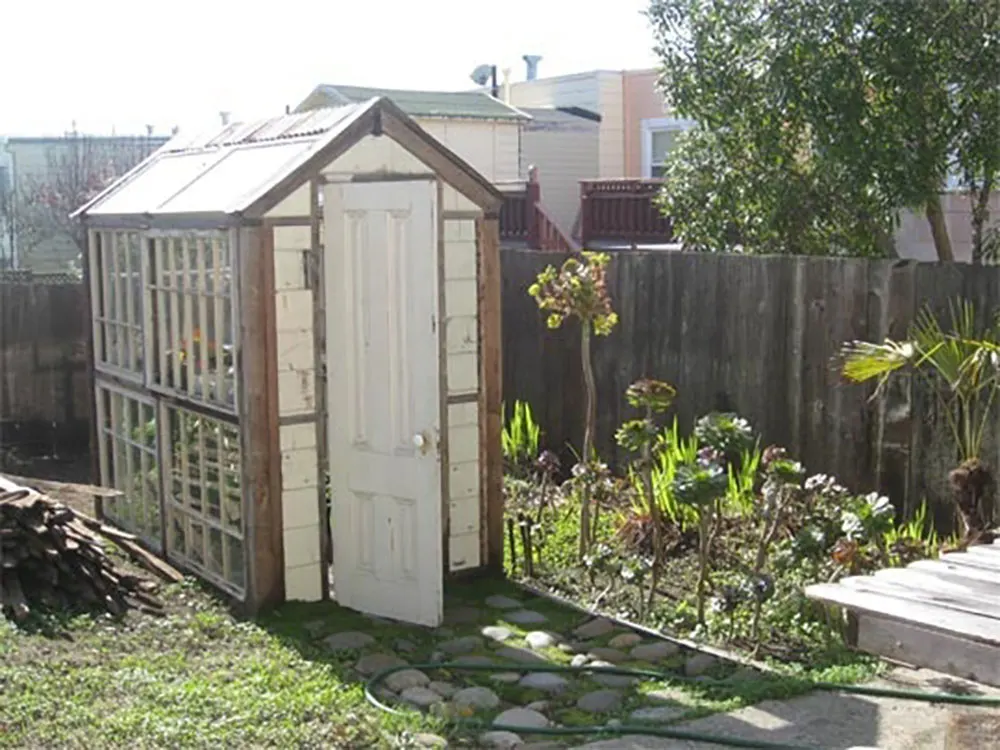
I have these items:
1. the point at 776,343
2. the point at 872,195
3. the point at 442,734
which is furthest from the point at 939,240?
the point at 442,734

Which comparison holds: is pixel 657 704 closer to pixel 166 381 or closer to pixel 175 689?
pixel 175 689

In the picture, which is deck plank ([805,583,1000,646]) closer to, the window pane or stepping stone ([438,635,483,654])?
stepping stone ([438,635,483,654])

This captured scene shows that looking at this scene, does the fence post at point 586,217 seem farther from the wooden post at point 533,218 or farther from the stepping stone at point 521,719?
the stepping stone at point 521,719

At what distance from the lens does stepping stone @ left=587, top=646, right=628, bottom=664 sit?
6613 mm

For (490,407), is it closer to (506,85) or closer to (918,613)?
(918,613)

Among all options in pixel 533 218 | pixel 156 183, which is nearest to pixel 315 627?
pixel 156 183

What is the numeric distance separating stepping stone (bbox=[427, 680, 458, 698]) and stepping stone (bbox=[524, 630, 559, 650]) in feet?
2.34

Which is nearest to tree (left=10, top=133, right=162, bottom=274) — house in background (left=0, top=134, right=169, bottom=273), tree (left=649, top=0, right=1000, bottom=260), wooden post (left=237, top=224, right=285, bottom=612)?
house in background (left=0, top=134, right=169, bottom=273)

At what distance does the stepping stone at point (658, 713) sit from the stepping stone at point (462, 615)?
A: 169 centimetres

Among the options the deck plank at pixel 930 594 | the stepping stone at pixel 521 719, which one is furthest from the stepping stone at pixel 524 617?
the deck plank at pixel 930 594

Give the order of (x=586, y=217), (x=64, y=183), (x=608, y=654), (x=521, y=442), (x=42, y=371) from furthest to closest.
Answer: (x=64, y=183)
(x=586, y=217)
(x=42, y=371)
(x=521, y=442)
(x=608, y=654)

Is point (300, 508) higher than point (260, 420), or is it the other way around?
point (260, 420)

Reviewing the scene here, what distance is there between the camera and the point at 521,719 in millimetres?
5746

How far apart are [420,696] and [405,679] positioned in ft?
0.90
